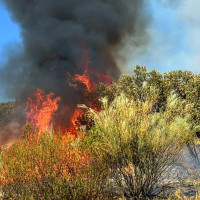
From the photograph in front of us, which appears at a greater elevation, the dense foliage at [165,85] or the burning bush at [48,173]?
the dense foliage at [165,85]

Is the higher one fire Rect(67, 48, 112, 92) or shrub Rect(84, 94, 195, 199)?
fire Rect(67, 48, 112, 92)

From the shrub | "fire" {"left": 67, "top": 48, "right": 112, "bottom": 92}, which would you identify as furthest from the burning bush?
"fire" {"left": 67, "top": 48, "right": 112, "bottom": 92}

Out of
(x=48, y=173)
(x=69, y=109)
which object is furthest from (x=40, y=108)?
(x=48, y=173)

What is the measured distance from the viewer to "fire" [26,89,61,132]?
32.2 metres

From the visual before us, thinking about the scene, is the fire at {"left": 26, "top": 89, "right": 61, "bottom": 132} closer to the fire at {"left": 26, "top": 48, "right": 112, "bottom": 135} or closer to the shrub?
the fire at {"left": 26, "top": 48, "right": 112, "bottom": 135}

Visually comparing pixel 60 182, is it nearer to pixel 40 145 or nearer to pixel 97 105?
pixel 40 145

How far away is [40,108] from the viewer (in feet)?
111

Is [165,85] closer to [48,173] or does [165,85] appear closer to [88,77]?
[88,77]

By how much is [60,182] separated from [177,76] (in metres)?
24.2

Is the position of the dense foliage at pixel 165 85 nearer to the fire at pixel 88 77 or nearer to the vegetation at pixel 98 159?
the fire at pixel 88 77

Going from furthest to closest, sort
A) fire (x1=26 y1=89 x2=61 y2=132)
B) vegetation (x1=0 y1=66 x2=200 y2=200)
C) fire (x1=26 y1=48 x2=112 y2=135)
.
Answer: fire (x1=26 y1=89 x2=61 y2=132) → fire (x1=26 y1=48 x2=112 y2=135) → vegetation (x1=0 y1=66 x2=200 y2=200)

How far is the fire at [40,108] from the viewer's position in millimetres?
32156

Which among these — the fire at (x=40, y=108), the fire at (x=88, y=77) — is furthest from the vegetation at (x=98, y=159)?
the fire at (x=88, y=77)

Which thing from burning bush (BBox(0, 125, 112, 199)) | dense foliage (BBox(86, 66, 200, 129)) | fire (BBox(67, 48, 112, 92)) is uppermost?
fire (BBox(67, 48, 112, 92))
